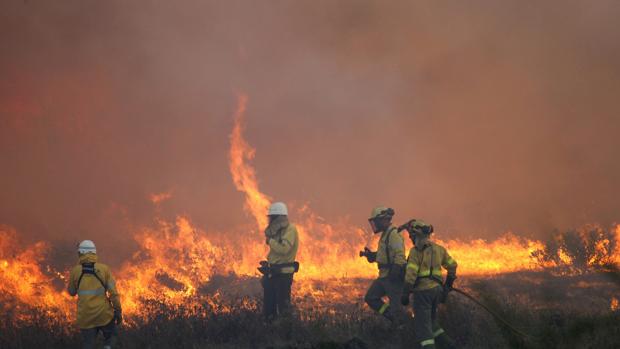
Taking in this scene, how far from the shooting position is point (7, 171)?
19.3 metres

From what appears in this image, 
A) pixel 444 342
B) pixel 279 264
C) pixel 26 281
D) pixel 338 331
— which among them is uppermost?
pixel 26 281

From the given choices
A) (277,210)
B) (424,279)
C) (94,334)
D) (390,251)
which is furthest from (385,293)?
(94,334)

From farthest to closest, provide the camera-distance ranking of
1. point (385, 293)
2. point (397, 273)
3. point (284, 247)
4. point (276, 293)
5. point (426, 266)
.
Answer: point (276, 293) < point (284, 247) < point (385, 293) < point (397, 273) < point (426, 266)

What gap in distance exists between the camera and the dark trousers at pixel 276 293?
9383mm

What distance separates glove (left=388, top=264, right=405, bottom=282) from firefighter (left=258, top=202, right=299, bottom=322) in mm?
1907

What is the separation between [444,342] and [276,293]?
10.6 ft

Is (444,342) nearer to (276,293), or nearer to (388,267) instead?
(388,267)

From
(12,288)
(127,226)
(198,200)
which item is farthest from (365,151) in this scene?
(12,288)

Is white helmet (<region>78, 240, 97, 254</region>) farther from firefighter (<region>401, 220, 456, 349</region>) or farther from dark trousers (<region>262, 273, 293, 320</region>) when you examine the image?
firefighter (<region>401, 220, 456, 349</region>)

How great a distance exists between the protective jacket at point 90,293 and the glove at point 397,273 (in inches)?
165

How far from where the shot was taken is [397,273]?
818cm

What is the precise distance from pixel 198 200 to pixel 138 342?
51.3ft

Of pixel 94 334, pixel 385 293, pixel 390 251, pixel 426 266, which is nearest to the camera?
pixel 94 334

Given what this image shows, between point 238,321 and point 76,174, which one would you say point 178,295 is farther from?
point 76,174
